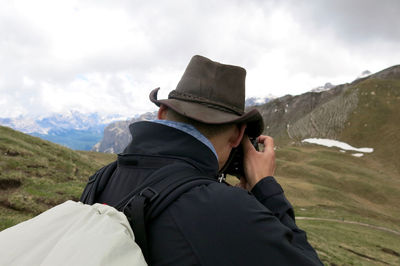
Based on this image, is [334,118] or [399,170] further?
[334,118]

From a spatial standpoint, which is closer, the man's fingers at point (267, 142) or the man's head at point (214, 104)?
the man's head at point (214, 104)

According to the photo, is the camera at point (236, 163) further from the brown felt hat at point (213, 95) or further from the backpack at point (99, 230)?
the backpack at point (99, 230)

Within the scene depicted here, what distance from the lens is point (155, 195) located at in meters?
2.11

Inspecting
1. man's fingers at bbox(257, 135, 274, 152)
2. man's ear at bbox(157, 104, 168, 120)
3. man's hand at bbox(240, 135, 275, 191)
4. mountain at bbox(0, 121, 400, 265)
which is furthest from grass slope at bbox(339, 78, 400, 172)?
man's ear at bbox(157, 104, 168, 120)

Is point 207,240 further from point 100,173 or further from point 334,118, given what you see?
point 334,118

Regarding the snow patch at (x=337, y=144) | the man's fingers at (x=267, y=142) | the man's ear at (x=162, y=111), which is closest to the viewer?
the man's ear at (x=162, y=111)

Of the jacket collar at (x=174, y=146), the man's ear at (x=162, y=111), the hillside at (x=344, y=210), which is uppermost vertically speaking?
the man's ear at (x=162, y=111)

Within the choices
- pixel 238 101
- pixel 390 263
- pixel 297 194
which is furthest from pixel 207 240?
pixel 297 194

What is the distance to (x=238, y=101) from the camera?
3113 millimetres

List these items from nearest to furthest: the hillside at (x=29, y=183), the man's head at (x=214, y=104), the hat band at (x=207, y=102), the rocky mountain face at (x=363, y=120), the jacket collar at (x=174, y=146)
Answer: the jacket collar at (x=174, y=146) → the man's head at (x=214, y=104) → the hat band at (x=207, y=102) → the hillside at (x=29, y=183) → the rocky mountain face at (x=363, y=120)

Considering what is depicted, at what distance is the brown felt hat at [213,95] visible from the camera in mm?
2803

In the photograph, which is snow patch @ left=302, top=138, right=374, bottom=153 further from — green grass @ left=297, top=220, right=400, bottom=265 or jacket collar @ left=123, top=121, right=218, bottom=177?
jacket collar @ left=123, top=121, right=218, bottom=177

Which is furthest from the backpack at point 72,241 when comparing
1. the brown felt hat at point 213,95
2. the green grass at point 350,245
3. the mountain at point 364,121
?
the mountain at point 364,121

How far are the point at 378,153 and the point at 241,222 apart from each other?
103m
